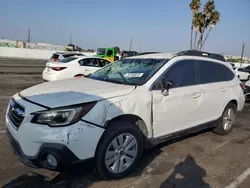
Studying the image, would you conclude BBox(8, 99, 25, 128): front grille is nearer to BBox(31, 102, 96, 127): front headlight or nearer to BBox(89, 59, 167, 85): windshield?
BBox(31, 102, 96, 127): front headlight

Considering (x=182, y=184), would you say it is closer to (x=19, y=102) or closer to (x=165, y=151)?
(x=165, y=151)

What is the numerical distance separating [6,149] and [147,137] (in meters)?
2.31

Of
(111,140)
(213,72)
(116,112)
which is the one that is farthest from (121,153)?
(213,72)

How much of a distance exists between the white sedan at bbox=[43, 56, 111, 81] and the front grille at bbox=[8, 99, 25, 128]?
6.92 meters

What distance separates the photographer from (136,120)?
11.1 ft

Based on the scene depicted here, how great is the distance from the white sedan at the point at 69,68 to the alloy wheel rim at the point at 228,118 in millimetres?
6604

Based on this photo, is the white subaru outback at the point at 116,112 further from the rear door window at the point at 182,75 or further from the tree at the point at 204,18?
the tree at the point at 204,18

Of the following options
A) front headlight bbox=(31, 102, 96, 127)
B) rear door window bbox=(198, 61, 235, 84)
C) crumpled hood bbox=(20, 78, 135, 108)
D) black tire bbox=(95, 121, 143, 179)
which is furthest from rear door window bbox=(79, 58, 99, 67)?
front headlight bbox=(31, 102, 96, 127)

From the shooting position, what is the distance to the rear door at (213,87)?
448 centimetres

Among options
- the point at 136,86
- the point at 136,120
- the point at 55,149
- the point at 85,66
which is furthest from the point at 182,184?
the point at 85,66

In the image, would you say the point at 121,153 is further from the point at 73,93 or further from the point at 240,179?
the point at 240,179

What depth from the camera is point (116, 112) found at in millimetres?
3062

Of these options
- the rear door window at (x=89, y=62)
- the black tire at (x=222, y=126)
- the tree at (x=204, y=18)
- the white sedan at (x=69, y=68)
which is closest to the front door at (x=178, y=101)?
the black tire at (x=222, y=126)

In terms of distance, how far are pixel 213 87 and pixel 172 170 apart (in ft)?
6.20
